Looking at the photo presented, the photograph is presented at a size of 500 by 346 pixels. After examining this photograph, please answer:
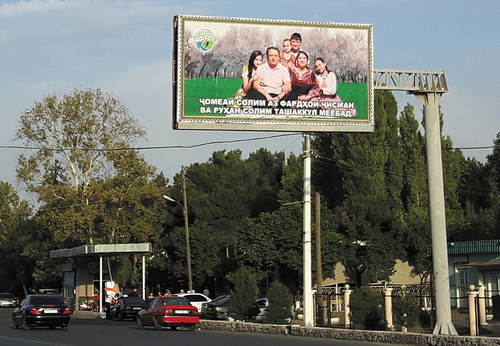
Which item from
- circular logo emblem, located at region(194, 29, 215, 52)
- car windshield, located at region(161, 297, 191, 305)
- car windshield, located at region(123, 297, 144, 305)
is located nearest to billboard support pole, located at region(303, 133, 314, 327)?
car windshield, located at region(161, 297, 191, 305)

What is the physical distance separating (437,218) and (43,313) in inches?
622

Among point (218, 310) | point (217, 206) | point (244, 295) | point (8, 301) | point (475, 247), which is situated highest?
point (217, 206)

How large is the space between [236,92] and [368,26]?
4949mm

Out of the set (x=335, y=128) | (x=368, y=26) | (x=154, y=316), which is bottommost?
(x=154, y=316)

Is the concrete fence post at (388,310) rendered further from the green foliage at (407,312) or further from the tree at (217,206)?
the tree at (217,206)

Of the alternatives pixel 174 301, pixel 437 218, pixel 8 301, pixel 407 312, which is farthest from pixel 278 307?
pixel 8 301

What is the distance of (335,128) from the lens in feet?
83.6

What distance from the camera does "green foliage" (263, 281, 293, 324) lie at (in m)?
29.8

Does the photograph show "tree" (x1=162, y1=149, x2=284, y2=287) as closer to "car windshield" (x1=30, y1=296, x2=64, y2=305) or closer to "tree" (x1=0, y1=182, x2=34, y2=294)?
"tree" (x1=0, y1=182, x2=34, y2=294)

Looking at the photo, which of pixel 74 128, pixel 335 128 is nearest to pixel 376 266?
pixel 74 128

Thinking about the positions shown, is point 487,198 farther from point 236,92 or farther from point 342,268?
point 236,92

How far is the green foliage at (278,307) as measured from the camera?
29.8m

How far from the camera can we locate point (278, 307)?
2984cm

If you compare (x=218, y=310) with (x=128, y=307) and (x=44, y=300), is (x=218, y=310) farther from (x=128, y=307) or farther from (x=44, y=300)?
(x=44, y=300)
